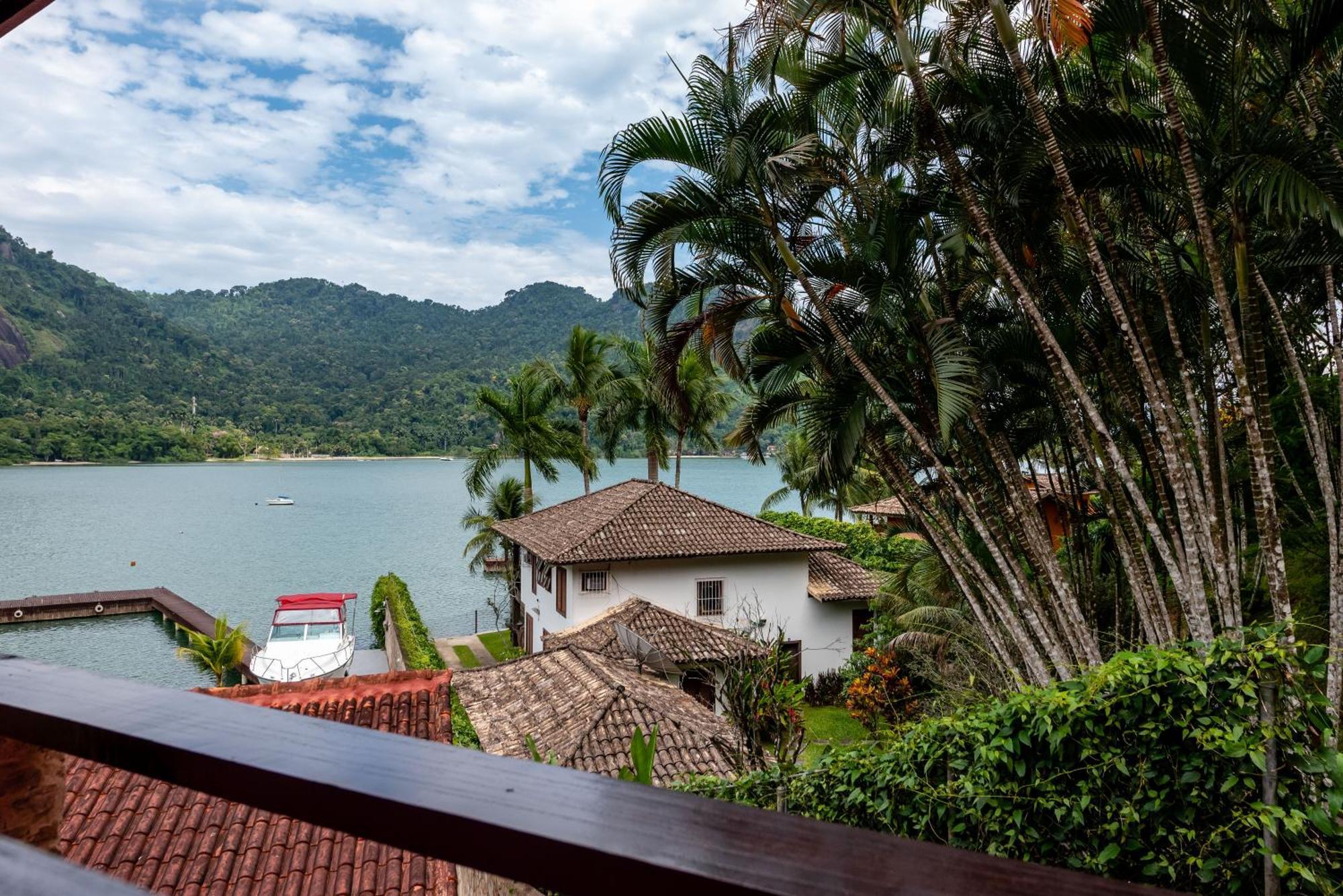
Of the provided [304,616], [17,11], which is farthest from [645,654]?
[17,11]

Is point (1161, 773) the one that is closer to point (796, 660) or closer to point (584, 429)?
point (796, 660)

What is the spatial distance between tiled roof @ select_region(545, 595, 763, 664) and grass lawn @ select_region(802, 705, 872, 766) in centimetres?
226

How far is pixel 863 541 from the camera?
25.7 meters

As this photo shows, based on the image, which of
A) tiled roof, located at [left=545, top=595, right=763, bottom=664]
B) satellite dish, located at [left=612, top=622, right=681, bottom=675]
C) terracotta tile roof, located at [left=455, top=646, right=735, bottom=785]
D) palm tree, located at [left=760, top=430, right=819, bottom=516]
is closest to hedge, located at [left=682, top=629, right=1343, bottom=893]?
terracotta tile roof, located at [left=455, top=646, right=735, bottom=785]

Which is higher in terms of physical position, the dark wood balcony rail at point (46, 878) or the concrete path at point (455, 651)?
the dark wood balcony rail at point (46, 878)

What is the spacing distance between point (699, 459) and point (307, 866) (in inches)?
6861

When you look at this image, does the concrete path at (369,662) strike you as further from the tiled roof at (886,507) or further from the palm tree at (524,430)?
the tiled roof at (886,507)

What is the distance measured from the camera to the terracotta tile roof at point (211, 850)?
252 inches

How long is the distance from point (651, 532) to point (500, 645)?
9564 mm

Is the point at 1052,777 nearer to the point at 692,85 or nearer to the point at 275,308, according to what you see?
the point at 692,85

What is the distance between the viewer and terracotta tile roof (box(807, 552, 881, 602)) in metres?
21.2

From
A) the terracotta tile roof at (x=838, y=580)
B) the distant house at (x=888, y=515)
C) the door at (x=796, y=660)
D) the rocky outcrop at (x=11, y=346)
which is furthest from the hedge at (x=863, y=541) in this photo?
the rocky outcrop at (x=11, y=346)

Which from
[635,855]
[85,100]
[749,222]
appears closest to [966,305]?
[749,222]

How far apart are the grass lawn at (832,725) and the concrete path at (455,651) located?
941 cm
